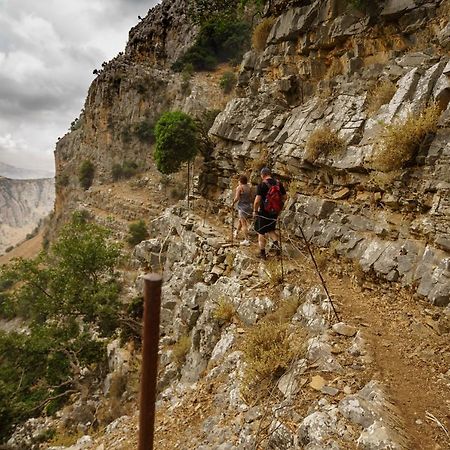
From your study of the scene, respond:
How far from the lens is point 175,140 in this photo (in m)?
18.3

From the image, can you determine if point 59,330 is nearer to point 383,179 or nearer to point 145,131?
point 383,179

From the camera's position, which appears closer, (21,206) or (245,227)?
(245,227)

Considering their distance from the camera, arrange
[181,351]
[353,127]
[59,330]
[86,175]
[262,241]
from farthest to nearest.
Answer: [86,175]
[59,330]
[353,127]
[181,351]
[262,241]

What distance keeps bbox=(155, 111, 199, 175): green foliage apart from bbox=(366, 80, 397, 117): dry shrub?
10265 millimetres

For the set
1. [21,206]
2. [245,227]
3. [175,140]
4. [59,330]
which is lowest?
[21,206]

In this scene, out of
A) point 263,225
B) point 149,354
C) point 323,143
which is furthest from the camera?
point 323,143

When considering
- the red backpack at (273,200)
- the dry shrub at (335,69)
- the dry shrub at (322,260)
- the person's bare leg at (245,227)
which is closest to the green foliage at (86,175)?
the dry shrub at (335,69)

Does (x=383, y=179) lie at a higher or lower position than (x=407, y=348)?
higher

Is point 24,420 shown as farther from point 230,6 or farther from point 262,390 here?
point 230,6

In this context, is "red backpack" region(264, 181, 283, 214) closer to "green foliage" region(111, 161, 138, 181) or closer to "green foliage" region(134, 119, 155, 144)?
"green foliage" region(111, 161, 138, 181)

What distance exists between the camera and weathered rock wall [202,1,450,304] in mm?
6375

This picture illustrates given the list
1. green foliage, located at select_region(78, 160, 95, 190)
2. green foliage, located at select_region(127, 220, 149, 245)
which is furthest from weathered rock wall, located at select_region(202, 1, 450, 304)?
green foliage, located at select_region(78, 160, 95, 190)

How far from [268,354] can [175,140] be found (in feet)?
49.0

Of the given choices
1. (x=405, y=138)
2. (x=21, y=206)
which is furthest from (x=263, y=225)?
(x=21, y=206)
